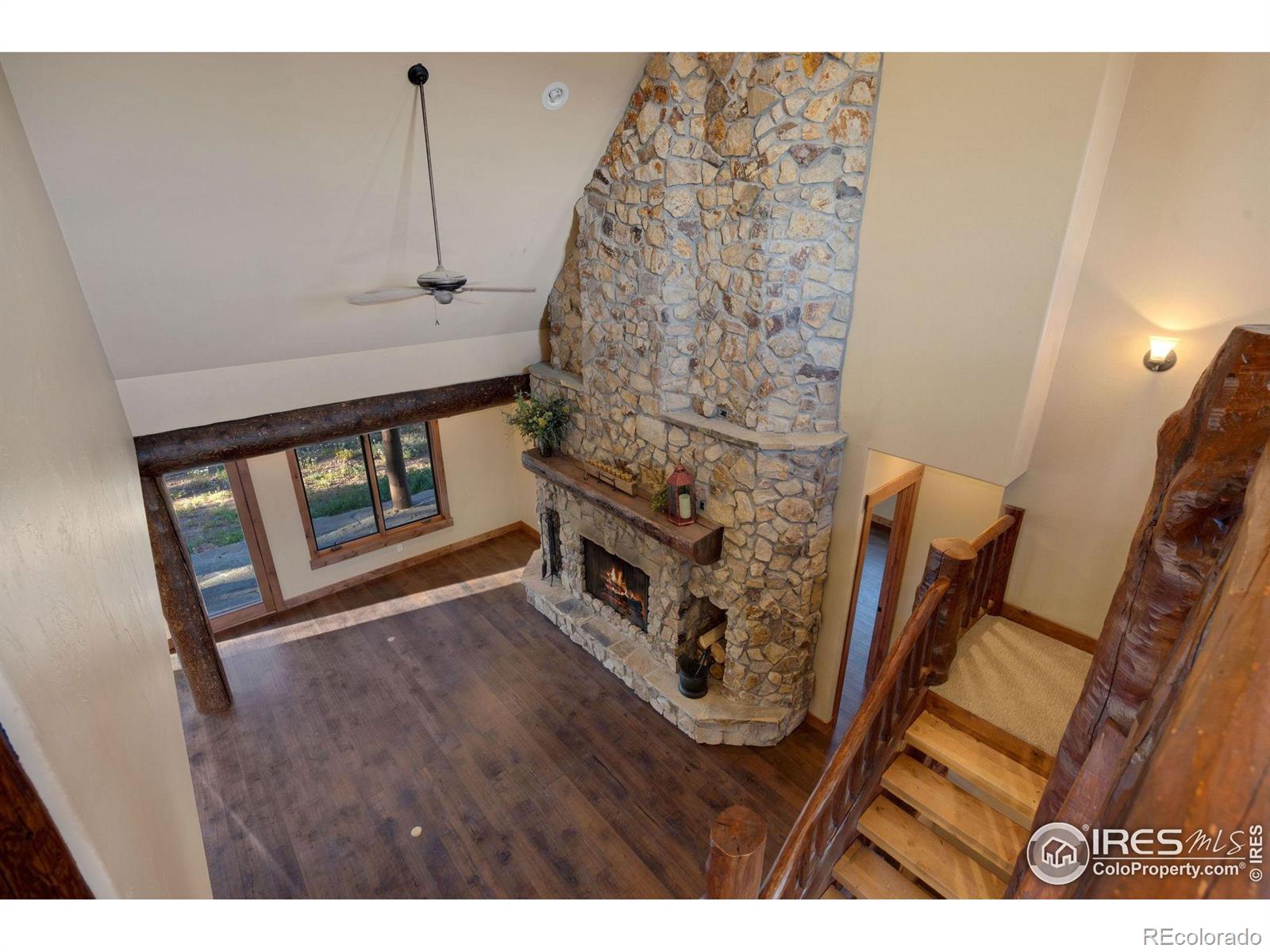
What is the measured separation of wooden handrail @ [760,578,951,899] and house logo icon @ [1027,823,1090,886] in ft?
2.47

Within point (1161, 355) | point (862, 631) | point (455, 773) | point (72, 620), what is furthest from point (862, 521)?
point (72, 620)

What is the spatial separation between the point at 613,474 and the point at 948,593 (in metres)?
2.87

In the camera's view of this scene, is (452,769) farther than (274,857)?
Yes

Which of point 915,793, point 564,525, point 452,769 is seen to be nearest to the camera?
point 915,793

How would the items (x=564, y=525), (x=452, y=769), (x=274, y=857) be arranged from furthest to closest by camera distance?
(x=564, y=525) < (x=452, y=769) < (x=274, y=857)

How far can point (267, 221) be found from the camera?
348cm

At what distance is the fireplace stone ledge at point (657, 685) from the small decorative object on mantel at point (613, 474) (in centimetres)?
157

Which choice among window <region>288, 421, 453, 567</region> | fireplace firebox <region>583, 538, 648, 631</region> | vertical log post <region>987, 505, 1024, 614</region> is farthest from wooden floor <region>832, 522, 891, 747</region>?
window <region>288, 421, 453, 567</region>

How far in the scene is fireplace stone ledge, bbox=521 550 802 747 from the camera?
15.4 feet

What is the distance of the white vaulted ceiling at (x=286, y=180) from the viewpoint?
2682 mm

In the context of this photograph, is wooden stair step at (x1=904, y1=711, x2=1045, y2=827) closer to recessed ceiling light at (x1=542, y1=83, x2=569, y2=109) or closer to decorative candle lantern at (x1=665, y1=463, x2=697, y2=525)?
decorative candle lantern at (x1=665, y1=463, x2=697, y2=525)

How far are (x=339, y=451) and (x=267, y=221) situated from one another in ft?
12.1
